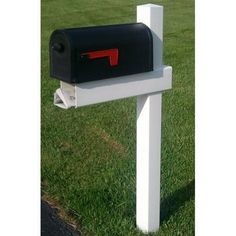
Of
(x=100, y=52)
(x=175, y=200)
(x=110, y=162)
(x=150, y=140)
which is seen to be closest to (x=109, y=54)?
(x=100, y=52)

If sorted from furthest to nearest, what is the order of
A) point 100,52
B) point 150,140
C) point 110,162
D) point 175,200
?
Result: point 110,162
point 175,200
point 150,140
point 100,52

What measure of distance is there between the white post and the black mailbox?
90mm

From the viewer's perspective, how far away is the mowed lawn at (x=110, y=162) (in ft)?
11.5

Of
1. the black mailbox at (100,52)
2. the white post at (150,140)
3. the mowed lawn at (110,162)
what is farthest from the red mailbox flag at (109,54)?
the mowed lawn at (110,162)

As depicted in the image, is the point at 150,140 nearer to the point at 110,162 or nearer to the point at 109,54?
the point at 109,54

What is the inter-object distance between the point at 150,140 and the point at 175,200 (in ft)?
2.45

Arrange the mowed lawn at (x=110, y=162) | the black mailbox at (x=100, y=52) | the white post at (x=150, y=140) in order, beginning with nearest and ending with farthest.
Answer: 1. the black mailbox at (x=100, y=52)
2. the white post at (x=150, y=140)
3. the mowed lawn at (x=110, y=162)

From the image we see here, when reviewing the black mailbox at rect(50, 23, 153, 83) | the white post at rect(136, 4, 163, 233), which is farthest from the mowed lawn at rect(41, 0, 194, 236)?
the black mailbox at rect(50, 23, 153, 83)

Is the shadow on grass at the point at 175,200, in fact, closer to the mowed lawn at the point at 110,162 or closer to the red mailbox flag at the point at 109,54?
the mowed lawn at the point at 110,162

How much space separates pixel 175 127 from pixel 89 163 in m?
1.09

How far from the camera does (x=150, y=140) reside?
316cm

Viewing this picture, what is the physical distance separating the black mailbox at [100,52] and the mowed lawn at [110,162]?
1061 millimetres

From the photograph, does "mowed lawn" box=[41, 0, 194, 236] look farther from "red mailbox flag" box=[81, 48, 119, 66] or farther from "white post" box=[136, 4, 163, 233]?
"red mailbox flag" box=[81, 48, 119, 66]

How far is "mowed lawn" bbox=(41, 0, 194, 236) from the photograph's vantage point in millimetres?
3520
